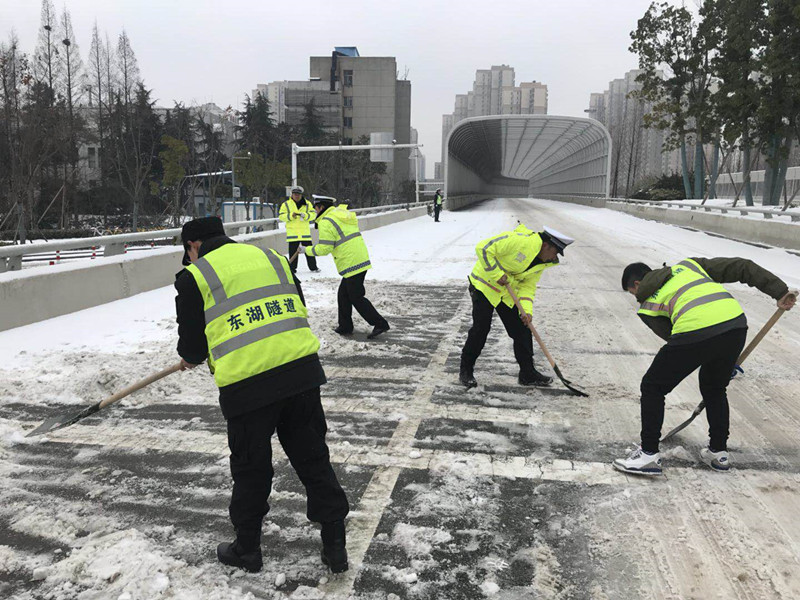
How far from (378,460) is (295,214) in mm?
8587

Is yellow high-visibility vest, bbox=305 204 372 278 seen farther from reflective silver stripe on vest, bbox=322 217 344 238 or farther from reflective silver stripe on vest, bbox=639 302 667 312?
reflective silver stripe on vest, bbox=639 302 667 312

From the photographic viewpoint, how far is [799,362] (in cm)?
632

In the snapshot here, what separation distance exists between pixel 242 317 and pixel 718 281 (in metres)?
2.99

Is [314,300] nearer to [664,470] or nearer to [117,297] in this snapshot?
[117,297]

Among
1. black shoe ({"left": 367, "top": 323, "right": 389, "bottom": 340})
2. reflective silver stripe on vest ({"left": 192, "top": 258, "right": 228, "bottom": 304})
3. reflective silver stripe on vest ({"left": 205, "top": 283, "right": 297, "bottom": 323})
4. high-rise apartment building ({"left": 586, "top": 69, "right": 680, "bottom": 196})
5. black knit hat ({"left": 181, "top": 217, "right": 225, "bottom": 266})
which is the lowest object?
black shoe ({"left": 367, "top": 323, "right": 389, "bottom": 340})

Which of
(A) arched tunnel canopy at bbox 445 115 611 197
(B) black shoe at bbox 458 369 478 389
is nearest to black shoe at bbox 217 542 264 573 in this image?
(B) black shoe at bbox 458 369 478 389

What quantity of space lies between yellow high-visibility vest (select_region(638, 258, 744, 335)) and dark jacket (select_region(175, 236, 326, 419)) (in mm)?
2190

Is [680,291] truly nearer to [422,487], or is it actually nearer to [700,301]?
[700,301]

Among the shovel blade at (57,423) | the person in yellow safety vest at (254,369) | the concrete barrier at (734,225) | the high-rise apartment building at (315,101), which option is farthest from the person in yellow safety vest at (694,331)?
the high-rise apartment building at (315,101)

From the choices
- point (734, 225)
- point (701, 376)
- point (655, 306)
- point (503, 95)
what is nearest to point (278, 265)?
point (655, 306)

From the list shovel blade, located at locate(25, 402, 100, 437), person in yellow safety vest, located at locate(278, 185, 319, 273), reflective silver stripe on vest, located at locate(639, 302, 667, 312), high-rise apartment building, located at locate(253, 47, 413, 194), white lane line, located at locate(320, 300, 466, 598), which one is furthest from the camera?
high-rise apartment building, located at locate(253, 47, 413, 194)

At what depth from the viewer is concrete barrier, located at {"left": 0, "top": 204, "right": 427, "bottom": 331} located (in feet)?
24.1

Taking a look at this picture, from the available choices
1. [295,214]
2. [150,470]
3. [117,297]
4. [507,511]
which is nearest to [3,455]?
[150,470]

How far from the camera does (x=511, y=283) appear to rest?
5598mm
